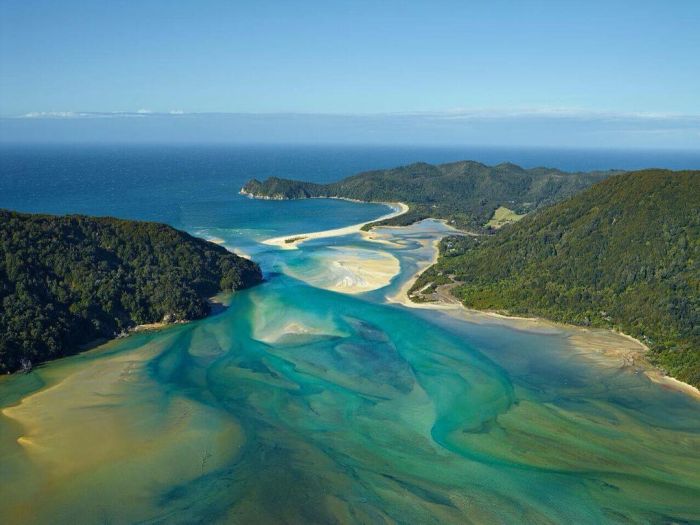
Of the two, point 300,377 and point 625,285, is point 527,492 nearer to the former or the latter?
point 300,377

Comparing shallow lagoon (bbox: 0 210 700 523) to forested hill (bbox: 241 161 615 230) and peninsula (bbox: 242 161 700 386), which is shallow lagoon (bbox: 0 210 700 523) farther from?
forested hill (bbox: 241 161 615 230)

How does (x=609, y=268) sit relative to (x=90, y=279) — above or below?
above

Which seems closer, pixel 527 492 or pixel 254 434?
pixel 527 492

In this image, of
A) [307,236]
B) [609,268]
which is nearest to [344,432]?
[609,268]

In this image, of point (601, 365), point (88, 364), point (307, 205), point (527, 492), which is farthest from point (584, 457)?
point (307, 205)

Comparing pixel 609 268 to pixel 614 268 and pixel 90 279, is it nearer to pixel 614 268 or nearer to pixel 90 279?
pixel 614 268

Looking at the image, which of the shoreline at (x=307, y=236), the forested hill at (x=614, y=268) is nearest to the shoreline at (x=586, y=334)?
the forested hill at (x=614, y=268)

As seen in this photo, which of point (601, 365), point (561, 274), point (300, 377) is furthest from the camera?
point (561, 274)
